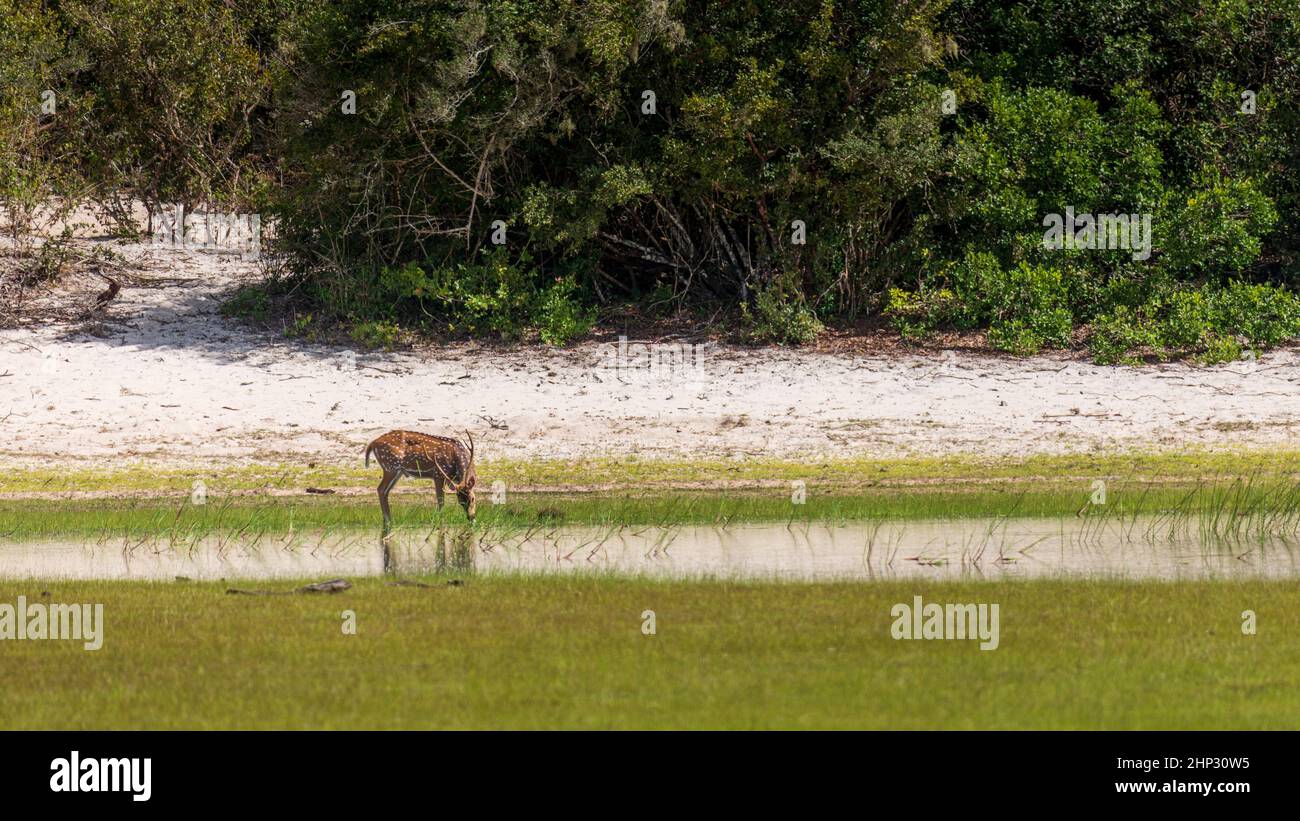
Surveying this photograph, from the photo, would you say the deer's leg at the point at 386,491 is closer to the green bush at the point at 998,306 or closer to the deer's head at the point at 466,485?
the deer's head at the point at 466,485

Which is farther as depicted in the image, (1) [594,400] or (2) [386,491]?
(1) [594,400]

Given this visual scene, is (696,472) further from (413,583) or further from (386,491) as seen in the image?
(413,583)

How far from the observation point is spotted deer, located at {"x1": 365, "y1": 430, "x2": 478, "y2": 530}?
16156 mm

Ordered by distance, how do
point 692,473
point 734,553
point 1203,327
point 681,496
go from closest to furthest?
point 734,553 → point 681,496 → point 692,473 → point 1203,327

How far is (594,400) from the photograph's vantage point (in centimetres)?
2233

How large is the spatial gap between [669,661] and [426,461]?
7.44m

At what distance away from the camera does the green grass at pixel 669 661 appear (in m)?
8.01

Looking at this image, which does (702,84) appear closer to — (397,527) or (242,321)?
(242,321)

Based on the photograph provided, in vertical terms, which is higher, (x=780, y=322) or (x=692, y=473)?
(x=780, y=322)

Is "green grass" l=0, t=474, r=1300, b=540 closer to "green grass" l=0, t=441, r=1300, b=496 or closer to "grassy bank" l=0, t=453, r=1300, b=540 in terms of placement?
"grassy bank" l=0, t=453, r=1300, b=540

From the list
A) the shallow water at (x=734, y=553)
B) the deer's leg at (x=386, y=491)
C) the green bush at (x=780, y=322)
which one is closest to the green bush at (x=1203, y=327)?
the green bush at (x=780, y=322)

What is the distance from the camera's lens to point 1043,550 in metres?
14.6

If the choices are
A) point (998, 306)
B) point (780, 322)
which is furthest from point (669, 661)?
point (998, 306)
